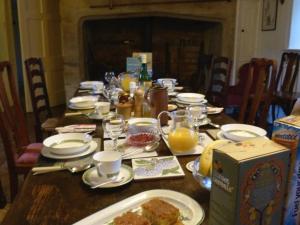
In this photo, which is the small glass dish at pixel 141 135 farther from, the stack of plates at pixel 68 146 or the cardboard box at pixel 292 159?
the cardboard box at pixel 292 159

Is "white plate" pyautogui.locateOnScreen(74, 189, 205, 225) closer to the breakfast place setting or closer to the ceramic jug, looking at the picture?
the breakfast place setting

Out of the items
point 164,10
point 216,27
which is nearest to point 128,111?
point 164,10

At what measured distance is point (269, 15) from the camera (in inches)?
186

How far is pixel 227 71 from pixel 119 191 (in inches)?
87.8

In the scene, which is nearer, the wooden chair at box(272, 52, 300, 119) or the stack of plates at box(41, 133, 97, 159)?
the stack of plates at box(41, 133, 97, 159)

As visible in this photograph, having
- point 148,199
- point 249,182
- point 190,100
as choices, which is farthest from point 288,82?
point 249,182

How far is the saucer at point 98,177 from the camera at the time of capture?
100cm

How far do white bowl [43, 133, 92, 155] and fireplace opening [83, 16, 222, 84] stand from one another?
3995 mm

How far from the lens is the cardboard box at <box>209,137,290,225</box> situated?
1.88 ft

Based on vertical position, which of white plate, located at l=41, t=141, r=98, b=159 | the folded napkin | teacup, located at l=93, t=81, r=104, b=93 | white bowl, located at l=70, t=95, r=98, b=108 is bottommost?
white plate, located at l=41, t=141, r=98, b=159

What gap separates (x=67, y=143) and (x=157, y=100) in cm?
52

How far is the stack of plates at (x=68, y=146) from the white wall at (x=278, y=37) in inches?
154

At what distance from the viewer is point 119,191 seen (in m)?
0.99

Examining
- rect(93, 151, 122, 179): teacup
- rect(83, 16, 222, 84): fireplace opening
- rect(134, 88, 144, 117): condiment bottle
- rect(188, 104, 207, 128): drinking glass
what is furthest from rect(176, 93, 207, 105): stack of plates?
rect(83, 16, 222, 84): fireplace opening
